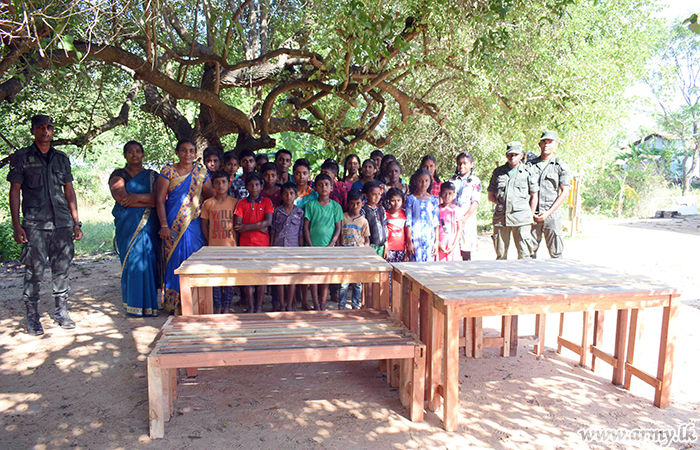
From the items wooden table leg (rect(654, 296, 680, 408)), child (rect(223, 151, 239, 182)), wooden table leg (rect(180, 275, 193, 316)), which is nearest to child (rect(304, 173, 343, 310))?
child (rect(223, 151, 239, 182))

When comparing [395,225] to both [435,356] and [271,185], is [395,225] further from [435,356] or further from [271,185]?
[435,356]

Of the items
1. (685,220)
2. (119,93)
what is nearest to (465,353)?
(119,93)

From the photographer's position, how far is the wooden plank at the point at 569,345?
389 centimetres

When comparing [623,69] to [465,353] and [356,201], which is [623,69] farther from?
[465,353]

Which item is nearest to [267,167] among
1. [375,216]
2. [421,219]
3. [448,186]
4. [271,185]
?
[271,185]

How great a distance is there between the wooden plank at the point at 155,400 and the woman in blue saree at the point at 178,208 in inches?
85.9

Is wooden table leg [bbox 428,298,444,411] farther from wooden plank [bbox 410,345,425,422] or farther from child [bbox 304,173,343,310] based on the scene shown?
child [bbox 304,173,343,310]

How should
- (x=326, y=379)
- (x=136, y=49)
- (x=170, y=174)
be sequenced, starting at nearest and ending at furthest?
(x=326, y=379) → (x=170, y=174) → (x=136, y=49)

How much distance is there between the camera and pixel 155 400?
2.66m

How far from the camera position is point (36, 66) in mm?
3969

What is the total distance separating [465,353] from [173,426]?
240cm

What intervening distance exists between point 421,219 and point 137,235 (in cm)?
296

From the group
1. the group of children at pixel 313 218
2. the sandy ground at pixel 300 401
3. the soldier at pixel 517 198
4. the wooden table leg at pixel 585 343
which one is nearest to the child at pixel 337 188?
the group of children at pixel 313 218

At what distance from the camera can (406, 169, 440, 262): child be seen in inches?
194
